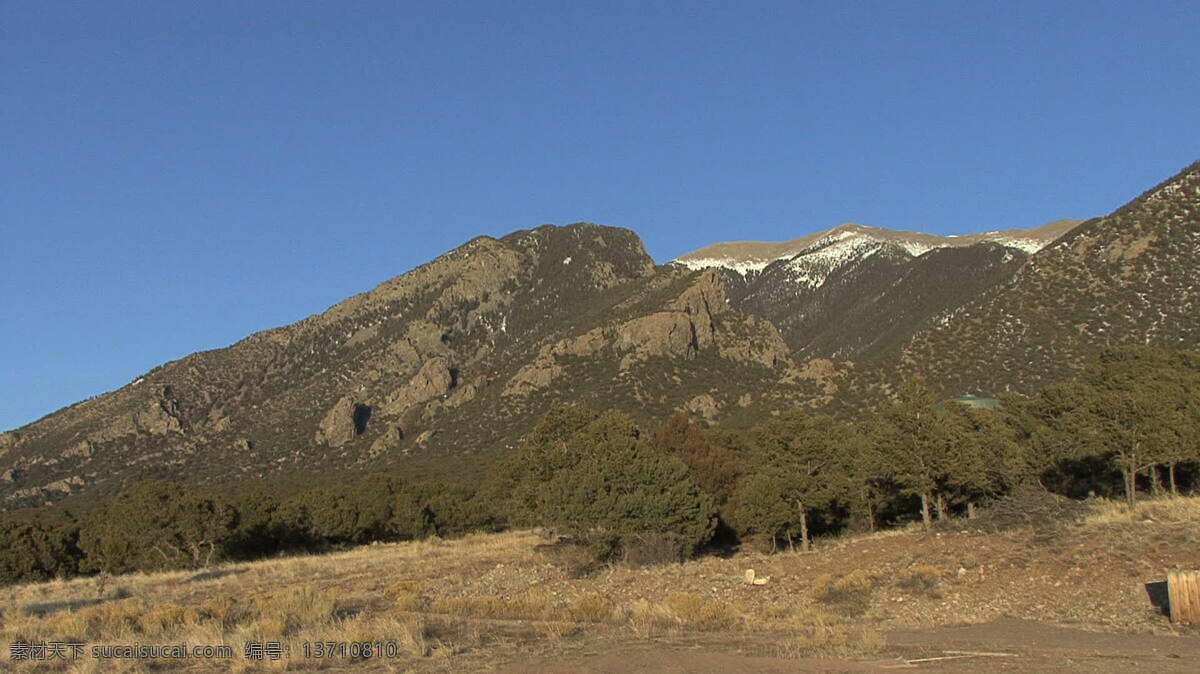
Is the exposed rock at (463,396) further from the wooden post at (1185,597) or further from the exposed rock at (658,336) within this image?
→ the wooden post at (1185,597)

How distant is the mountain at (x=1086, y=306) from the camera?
57750 millimetres

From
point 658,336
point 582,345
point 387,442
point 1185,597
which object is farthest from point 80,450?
point 1185,597

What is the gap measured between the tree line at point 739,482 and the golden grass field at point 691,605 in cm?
282

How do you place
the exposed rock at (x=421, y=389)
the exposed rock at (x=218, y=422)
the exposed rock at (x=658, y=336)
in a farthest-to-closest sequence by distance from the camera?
the exposed rock at (x=421, y=389) → the exposed rock at (x=218, y=422) → the exposed rock at (x=658, y=336)

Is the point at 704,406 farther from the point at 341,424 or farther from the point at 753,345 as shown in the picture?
the point at 341,424

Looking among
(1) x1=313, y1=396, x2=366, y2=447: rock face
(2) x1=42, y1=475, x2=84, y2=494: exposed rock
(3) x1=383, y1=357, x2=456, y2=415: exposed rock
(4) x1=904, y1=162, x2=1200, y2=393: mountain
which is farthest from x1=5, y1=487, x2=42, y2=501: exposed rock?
(4) x1=904, y1=162, x2=1200, y2=393: mountain

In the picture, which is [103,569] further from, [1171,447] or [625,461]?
[1171,447]

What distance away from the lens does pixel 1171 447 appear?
3031cm

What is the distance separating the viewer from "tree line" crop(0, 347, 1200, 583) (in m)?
29.7

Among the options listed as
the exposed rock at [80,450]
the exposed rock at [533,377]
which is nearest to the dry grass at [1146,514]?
the exposed rock at [533,377]

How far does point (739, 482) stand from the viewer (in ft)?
116

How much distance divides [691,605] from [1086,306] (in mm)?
54740

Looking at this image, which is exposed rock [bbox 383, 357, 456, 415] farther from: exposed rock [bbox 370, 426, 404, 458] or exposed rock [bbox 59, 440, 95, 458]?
exposed rock [bbox 59, 440, 95, 458]

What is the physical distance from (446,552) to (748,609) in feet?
69.0
